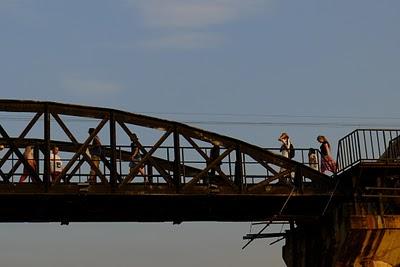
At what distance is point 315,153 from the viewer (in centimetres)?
3512

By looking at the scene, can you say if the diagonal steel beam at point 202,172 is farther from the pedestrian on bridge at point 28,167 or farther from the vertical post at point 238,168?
the pedestrian on bridge at point 28,167

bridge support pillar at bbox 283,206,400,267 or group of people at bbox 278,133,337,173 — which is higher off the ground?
group of people at bbox 278,133,337,173

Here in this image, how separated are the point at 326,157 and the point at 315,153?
49 cm

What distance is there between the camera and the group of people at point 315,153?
112 feet

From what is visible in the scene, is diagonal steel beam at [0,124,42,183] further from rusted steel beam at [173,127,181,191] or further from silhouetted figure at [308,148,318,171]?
silhouetted figure at [308,148,318,171]

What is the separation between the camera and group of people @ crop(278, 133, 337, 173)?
34.3m

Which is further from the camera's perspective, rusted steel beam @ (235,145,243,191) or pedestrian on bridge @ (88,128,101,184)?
rusted steel beam @ (235,145,243,191)

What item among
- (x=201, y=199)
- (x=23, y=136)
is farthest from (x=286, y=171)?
(x=23, y=136)

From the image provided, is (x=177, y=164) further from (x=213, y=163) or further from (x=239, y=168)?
(x=239, y=168)

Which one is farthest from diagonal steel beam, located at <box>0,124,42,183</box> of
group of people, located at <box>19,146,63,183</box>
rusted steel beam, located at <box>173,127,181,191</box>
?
rusted steel beam, located at <box>173,127,181,191</box>

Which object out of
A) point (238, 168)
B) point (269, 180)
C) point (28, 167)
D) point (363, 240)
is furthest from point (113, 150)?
point (363, 240)

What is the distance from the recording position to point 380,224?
108 ft

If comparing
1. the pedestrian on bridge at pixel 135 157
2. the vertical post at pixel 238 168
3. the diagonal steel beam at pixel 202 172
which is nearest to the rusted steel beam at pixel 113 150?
the pedestrian on bridge at pixel 135 157

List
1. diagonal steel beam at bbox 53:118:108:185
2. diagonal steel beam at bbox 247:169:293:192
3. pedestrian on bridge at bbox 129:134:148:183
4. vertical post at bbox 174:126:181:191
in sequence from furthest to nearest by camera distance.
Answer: diagonal steel beam at bbox 247:169:293:192
vertical post at bbox 174:126:181:191
pedestrian on bridge at bbox 129:134:148:183
diagonal steel beam at bbox 53:118:108:185
